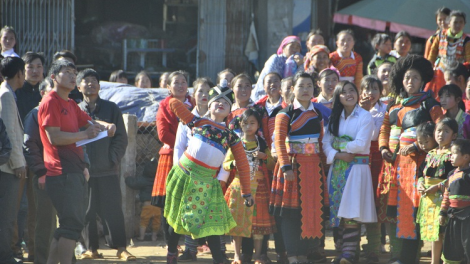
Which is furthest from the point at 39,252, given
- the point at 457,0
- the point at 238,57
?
the point at 457,0

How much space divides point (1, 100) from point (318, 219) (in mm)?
3063

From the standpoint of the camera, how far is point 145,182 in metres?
7.85

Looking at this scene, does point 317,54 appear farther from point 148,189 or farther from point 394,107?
point 148,189

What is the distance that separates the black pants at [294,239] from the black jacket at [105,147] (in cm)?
177

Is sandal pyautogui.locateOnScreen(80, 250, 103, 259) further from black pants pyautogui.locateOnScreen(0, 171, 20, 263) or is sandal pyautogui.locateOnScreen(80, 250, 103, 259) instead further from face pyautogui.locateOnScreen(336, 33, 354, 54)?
face pyautogui.locateOnScreen(336, 33, 354, 54)

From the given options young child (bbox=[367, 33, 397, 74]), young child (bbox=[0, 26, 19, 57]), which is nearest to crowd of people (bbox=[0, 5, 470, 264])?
young child (bbox=[0, 26, 19, 57])

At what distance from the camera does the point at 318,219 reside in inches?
259

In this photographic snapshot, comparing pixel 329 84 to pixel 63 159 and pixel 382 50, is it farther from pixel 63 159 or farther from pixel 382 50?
pixel 63 159

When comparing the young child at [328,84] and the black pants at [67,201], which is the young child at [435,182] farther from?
the black pants at [67,201]

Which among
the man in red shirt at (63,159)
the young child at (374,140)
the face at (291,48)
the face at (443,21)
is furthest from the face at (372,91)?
the face at (443,21)

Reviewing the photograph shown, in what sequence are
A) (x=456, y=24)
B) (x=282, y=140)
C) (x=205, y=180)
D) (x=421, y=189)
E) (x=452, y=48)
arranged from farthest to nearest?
1. (x=452, y=48)
2. (x=456, y=24)
3. (x=282, y=140)
4. (x=421, y=189)
5. (x=205, y=180)

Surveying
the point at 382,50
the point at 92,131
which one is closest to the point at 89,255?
the point at 92,131

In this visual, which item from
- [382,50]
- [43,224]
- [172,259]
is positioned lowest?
[172,259]

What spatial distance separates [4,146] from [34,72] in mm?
1613
